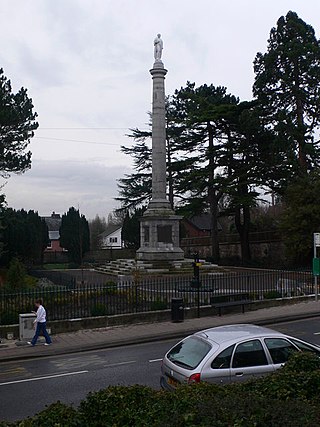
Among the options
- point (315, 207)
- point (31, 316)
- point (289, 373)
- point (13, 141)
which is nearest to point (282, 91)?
point (315, 207)

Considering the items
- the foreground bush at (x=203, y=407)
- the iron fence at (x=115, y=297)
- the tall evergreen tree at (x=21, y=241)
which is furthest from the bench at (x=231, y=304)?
the tall evergreen tree at (x=21, y=241)

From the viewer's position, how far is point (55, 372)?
42.3 ft

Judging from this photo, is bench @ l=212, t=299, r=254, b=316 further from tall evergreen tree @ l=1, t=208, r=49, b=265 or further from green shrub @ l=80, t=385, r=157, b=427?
tall evergreen tree @ l=1, t=208, r=49, b=265

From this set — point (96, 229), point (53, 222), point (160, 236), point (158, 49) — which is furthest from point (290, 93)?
point (53, 222)

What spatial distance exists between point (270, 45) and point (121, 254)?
3084 cm

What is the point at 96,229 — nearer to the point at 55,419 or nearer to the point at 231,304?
the point at 231,304

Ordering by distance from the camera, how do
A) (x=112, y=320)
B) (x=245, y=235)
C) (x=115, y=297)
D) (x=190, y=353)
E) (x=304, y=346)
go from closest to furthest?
(x=190, y=353), (x=304, y=346), (x=112, y=320), (x=115, y=297), (x=245, y=235)

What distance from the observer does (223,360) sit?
8.77 m

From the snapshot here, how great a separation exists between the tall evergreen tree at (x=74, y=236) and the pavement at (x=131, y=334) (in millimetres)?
40485

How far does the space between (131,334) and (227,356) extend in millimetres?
8977

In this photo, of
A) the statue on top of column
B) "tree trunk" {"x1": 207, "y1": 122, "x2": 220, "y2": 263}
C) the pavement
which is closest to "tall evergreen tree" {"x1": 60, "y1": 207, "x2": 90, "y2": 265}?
"tree trunk" {"x1": 207, "y1": 122, "x2": 220, "y2": 263}

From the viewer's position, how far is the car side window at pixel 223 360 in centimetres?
869

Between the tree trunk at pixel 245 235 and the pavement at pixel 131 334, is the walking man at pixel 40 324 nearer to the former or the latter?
the pavement at pixel 131 334

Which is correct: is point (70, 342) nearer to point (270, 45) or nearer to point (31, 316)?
point (31, 316)
